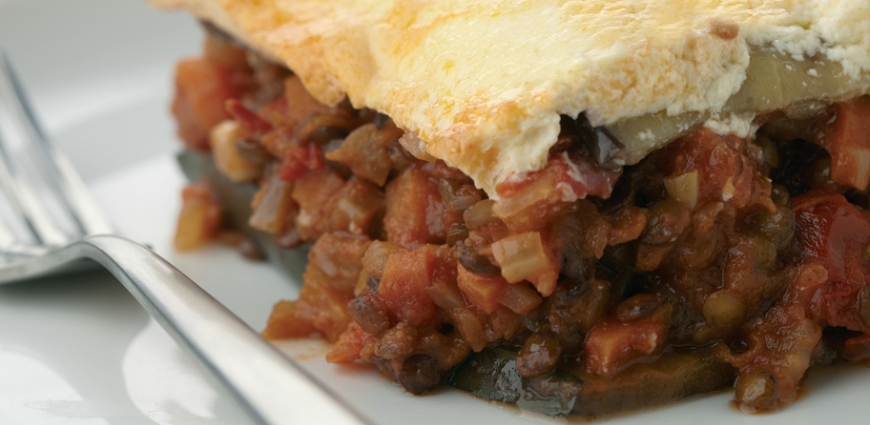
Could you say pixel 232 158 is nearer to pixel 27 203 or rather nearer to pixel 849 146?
pixel 27 203

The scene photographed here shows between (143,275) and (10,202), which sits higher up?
(143,275)

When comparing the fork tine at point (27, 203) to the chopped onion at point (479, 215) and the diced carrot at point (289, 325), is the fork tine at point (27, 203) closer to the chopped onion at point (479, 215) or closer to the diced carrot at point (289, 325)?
the diced carrot at point (289, 325)

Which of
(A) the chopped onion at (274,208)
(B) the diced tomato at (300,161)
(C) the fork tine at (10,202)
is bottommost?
(A) the chopped onion at (274,208)

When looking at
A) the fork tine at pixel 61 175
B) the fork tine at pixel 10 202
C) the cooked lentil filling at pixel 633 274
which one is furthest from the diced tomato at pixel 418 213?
the fork tine at pixel 10 202

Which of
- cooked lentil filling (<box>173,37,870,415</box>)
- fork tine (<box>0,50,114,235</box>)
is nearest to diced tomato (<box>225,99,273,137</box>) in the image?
fork tine (<box>0,50,114,235</box>)

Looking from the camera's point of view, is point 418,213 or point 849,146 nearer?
point 849,146

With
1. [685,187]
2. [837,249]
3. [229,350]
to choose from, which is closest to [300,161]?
[229,350]
